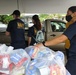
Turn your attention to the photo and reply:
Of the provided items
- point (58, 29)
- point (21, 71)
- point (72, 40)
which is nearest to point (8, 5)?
point (58, 29)

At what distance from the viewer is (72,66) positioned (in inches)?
147

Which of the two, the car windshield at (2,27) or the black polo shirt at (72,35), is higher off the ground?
the black polo shirt at (72,35)

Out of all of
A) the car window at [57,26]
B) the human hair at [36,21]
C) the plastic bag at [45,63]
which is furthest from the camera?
the car window at [57,26]

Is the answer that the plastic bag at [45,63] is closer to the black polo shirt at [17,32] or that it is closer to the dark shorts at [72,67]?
the dark shorts at [72,67]

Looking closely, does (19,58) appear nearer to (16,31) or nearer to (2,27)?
(16,31)

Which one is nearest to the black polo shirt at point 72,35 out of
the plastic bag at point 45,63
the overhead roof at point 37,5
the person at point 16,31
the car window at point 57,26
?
the plastic bag at point 45,63

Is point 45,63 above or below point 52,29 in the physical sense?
above

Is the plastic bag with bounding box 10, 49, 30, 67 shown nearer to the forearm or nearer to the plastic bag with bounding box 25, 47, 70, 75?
the plastic bag with bounding box 25, 47, 70, 75

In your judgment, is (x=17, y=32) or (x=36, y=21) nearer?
(x=17, y=32)

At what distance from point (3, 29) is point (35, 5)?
211 cm

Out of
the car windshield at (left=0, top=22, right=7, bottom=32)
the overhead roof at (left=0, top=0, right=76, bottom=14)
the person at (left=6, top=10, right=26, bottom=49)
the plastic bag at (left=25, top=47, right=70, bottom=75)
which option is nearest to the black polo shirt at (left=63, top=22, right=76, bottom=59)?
the plastic bag at (left=25, top=47, right=70, bottom=75)

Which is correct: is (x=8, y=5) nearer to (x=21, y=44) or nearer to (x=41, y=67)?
(x=21, y=44)

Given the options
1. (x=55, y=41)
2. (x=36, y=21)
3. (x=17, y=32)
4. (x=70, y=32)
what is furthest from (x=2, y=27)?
(x=55, y=41)

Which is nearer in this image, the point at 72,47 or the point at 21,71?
the point at 21,71
